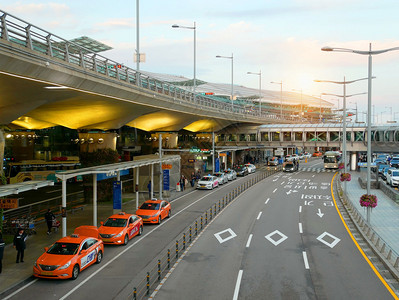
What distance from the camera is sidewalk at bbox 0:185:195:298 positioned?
15733 mm

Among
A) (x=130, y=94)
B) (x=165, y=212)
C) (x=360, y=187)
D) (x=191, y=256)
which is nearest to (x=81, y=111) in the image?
(x=130, y=94)

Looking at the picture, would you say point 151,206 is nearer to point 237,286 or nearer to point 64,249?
point 64,249

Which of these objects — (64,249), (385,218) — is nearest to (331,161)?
(385,218)

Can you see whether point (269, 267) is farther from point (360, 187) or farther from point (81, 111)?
point (360, 187)

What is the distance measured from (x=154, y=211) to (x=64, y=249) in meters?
10.7

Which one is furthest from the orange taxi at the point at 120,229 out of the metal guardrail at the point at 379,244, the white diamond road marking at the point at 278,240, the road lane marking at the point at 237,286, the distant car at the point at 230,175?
the distant car at the point at 230,175

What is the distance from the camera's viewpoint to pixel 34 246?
20.7 meters

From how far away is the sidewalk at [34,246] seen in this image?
51.6ft

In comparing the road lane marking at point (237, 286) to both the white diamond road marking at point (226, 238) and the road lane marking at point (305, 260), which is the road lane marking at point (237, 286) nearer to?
the road lane marking at point (305, 260)

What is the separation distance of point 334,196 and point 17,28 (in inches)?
1287

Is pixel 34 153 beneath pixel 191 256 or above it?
above

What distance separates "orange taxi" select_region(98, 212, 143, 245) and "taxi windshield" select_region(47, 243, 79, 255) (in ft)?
13.6

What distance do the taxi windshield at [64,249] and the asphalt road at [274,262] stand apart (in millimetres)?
4075

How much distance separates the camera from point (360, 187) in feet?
162
